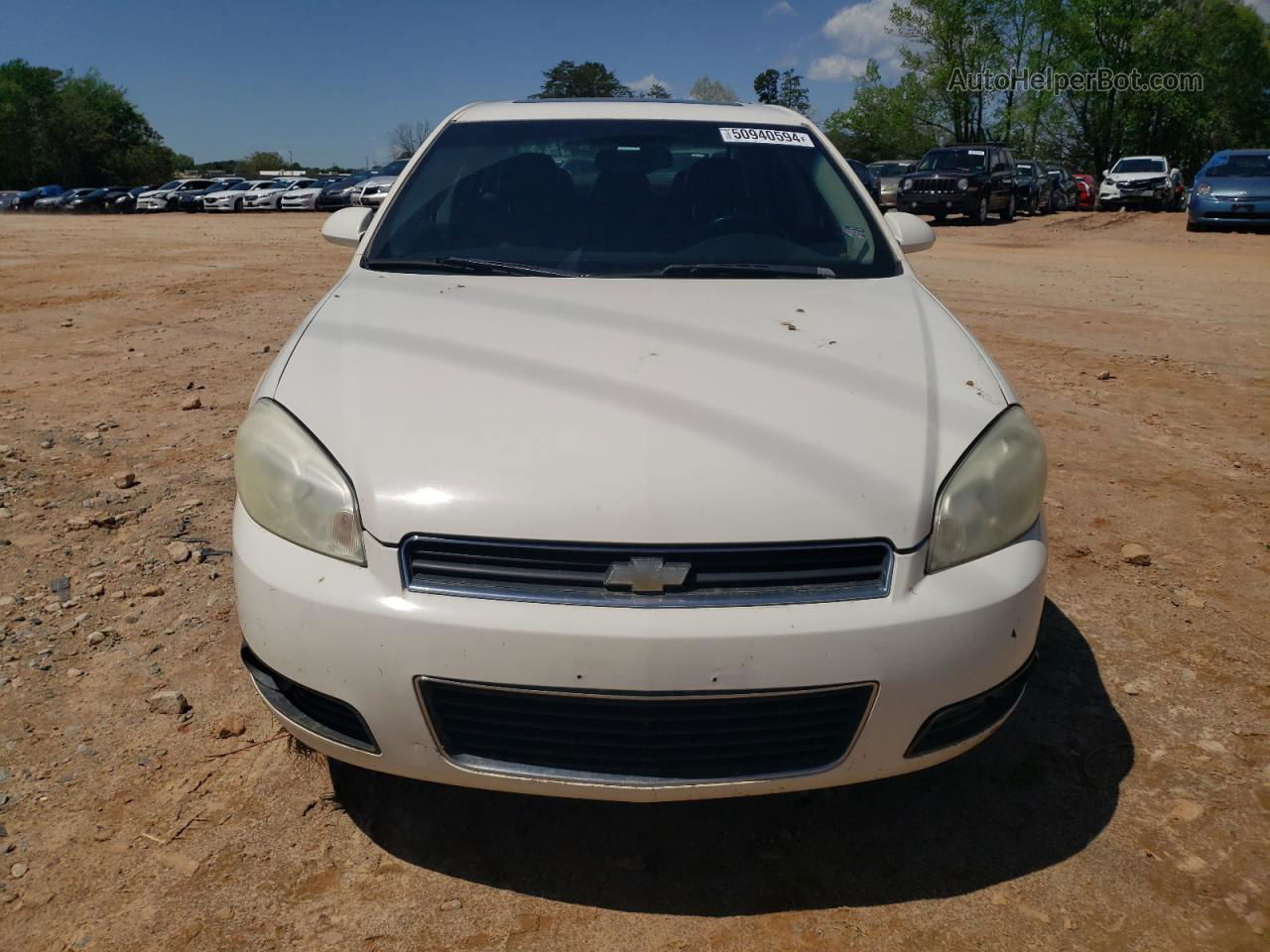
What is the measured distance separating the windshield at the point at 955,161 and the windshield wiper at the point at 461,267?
24284 mm

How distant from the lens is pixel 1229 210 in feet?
65.7

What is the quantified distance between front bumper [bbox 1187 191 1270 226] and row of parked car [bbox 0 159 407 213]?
19449 mm

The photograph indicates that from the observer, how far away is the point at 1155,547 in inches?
152

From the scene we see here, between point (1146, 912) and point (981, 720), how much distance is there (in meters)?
0.50

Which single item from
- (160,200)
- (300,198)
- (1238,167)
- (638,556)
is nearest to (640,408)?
(638,556)

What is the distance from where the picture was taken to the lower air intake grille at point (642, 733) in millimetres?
1826

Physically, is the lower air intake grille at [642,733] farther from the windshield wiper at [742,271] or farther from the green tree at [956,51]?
the green tree at [956,51]

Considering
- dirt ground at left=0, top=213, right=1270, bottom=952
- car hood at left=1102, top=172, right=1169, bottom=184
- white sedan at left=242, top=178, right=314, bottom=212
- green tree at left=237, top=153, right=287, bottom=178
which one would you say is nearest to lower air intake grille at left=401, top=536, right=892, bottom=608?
dirt ground at left=0, top=213, right=1270, bottom=952

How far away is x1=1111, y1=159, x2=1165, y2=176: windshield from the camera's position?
98.0 ft

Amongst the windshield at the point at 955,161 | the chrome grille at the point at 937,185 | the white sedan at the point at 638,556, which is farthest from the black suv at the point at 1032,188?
the white sedan at the point at 638,556

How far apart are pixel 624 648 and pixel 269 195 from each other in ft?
129

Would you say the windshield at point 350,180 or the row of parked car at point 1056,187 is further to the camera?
the windshield at point 350,180

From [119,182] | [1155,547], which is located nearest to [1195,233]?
[1155,547]

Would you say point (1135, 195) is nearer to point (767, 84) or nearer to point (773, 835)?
point (773, 835)
